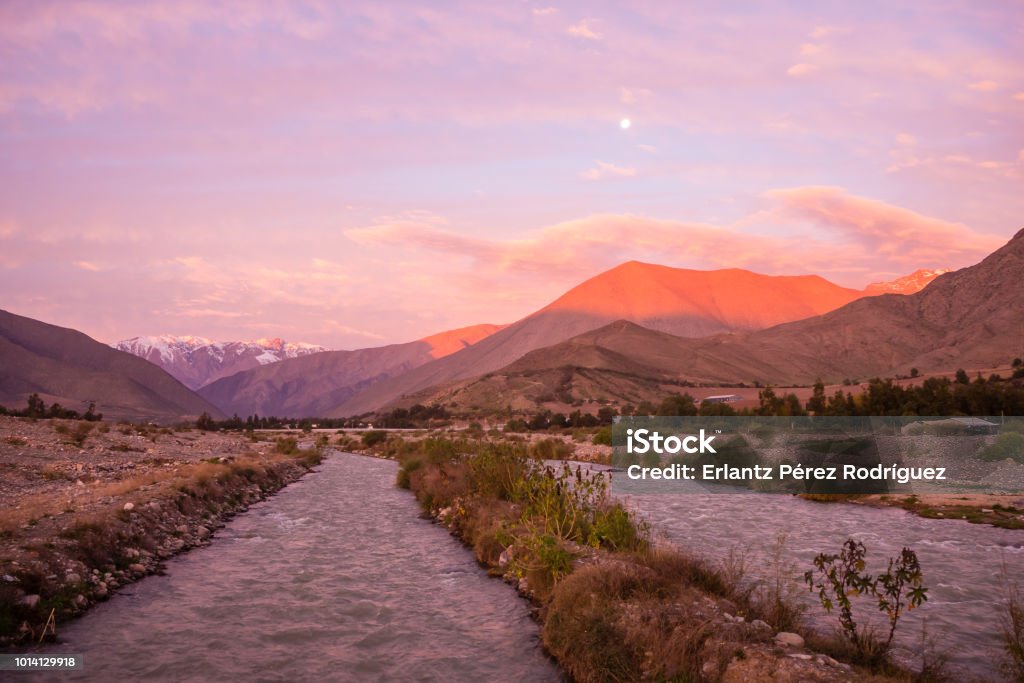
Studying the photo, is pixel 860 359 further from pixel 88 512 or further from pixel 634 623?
pixel 88 512

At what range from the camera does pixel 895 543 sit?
73.0 ft

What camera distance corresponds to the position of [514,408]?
133m

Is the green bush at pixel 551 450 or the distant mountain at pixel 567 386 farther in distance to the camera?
the distant mountain at pixel 567 386

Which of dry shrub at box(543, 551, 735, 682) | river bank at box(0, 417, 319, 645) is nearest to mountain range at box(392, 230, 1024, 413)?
river bank at box(0, 417, 319, 645)

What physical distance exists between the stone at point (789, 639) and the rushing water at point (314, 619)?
3.93m

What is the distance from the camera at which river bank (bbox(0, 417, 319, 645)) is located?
13.9m

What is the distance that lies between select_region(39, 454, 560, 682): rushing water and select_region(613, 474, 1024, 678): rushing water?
670 cm

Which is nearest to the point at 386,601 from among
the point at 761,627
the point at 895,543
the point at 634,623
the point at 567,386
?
the point at 634,623

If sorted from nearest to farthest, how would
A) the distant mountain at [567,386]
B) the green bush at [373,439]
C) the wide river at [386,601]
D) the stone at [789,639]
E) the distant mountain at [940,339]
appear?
the stone at [789,639]
the wide river at [386,601]
the green bush at [373,439]
the distant mountain at [567,386]
the distant mountain at [940,339]

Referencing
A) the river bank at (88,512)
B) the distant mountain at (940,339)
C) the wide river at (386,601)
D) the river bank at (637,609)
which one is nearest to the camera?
the river bank at (637,609)

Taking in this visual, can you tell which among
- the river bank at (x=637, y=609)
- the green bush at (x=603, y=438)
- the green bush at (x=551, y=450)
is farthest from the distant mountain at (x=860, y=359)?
the river bank at (x=637, y=609)

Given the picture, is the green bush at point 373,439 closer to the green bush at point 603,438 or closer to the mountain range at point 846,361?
the green bush at point 603,438

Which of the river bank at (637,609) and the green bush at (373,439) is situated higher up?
the river bank at (637,609)

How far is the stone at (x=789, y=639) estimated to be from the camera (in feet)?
35.1
